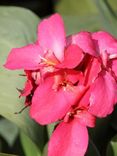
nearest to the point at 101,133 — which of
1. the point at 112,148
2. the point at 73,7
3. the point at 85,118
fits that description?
the point at 112,148

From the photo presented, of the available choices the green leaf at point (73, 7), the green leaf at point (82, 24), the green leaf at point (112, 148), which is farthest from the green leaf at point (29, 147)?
the green leaf at point (73, 7)

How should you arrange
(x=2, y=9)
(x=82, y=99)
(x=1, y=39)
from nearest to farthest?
(x=82, y=99), (x=1, y=39), (x=2, y=9)

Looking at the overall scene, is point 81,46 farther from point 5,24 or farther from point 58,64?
point 5,24

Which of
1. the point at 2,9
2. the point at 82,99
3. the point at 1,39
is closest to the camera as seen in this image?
the point at 82,99

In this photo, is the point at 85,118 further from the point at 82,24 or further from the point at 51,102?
the point at 82,24

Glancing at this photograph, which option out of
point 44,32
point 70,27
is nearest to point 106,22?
point 70,27

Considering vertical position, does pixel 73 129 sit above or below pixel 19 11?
below
